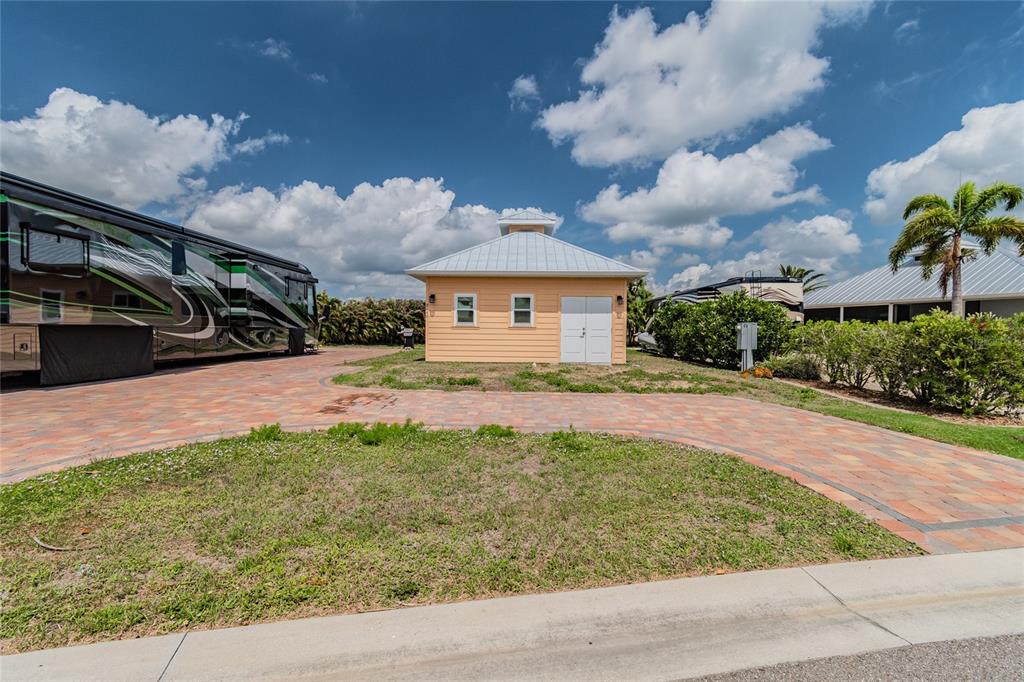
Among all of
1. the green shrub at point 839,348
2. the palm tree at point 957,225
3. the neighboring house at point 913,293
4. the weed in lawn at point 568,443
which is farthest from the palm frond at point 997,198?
the weed in lawn at point 568,443

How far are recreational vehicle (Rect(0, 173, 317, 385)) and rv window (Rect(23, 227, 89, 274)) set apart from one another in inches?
→ 0.6

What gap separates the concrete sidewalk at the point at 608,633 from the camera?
1.93 m

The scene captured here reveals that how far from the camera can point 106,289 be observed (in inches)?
354

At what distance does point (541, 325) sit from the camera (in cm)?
1360

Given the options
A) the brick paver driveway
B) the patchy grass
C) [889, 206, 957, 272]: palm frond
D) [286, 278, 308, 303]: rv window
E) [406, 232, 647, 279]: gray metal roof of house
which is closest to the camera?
the brick paver driveway

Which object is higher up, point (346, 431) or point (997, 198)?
point (997, 198)

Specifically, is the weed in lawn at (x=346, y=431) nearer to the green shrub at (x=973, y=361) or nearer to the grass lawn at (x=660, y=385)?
the grass lawn at (x=660, y=385)

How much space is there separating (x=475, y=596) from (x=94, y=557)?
97.0 inches

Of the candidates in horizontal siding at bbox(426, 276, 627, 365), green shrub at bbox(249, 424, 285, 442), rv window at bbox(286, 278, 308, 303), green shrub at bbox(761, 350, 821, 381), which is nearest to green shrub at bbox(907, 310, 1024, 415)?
green shrub at bbox(761, 350, 821, 381)

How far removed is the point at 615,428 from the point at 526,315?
8127 millimetres

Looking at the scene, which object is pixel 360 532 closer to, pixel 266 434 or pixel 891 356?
pixel 266 434

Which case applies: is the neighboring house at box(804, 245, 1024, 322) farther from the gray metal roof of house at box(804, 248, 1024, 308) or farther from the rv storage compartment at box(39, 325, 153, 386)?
the rv storage compartment at box(39, 325, 153, 386)

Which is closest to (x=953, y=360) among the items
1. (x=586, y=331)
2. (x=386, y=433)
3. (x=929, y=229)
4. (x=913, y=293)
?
(x=586, y=331)

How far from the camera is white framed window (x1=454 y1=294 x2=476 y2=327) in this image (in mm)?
13570
